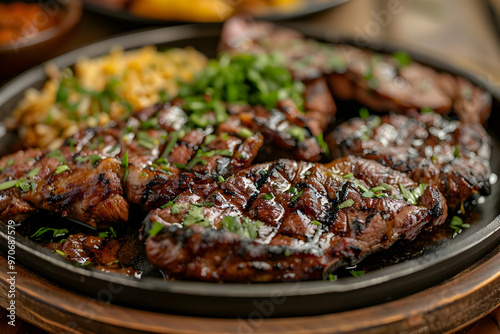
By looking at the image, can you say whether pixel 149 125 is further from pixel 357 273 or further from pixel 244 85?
pixel 357 273

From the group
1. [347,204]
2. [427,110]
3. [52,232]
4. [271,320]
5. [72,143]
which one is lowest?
[52,232]

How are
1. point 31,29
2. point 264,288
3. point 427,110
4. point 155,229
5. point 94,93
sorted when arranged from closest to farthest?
point 264,288 → point 155,229 → point 427,110 → point 94,93 → point 31,29

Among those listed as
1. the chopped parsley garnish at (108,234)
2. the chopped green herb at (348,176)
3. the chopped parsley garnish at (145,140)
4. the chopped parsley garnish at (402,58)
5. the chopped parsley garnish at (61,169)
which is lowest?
the chopped parsley garnish at (108,234)

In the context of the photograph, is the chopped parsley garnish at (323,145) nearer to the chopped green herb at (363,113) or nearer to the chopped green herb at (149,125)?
the chopped green herb at (363,113)

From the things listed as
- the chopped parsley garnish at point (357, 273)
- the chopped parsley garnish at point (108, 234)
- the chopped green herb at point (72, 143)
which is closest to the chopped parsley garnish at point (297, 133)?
the chopped parsley garnish at point (357, 273)

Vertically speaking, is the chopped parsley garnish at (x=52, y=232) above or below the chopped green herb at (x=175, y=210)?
below

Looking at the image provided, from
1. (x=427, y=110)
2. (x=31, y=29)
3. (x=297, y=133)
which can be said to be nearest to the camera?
(x=297, y=133)

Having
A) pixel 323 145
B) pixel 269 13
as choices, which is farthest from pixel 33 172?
pixel 269 13

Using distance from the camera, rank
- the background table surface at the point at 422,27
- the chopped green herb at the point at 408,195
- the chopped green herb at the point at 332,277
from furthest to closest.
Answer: the background table surface at the point at 422,27
the chopped green herb at the point at 408,195
the chopped green herb at the point at 332,277
